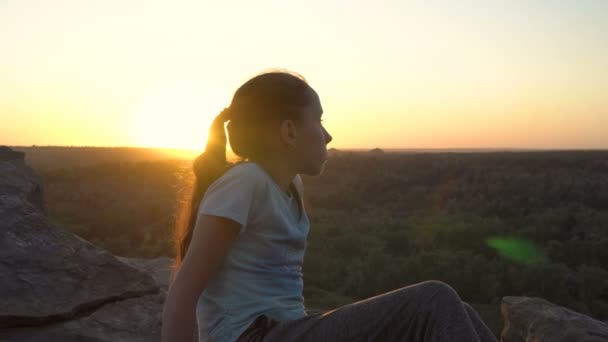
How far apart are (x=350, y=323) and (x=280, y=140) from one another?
663mm

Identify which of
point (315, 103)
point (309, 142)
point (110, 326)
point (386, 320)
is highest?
point (315, 103)

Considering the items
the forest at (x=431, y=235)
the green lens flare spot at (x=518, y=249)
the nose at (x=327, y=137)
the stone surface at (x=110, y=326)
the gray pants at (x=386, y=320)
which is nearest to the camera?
the gray pants at (x=386, y=320)

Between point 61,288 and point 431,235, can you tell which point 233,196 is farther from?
point 431,235

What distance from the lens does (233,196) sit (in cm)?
182

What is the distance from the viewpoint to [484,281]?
347 inches

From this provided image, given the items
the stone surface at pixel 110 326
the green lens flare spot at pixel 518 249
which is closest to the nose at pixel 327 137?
the stone surface at pixel 110 326

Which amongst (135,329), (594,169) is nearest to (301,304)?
(135,329)

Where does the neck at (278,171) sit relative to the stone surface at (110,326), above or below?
above

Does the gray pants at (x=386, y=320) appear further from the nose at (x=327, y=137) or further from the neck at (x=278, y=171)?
the nose at (x=327, y=137)

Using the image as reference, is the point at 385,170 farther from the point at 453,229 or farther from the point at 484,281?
the point at 484,281

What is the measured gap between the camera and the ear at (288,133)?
2029mm

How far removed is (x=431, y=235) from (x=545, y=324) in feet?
30.5

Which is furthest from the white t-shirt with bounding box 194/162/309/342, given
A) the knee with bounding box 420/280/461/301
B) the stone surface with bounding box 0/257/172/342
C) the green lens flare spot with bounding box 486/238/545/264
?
the green lens flare spot with bounding box 486/238/545/264

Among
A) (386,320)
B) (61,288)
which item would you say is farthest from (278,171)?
(61,288)
